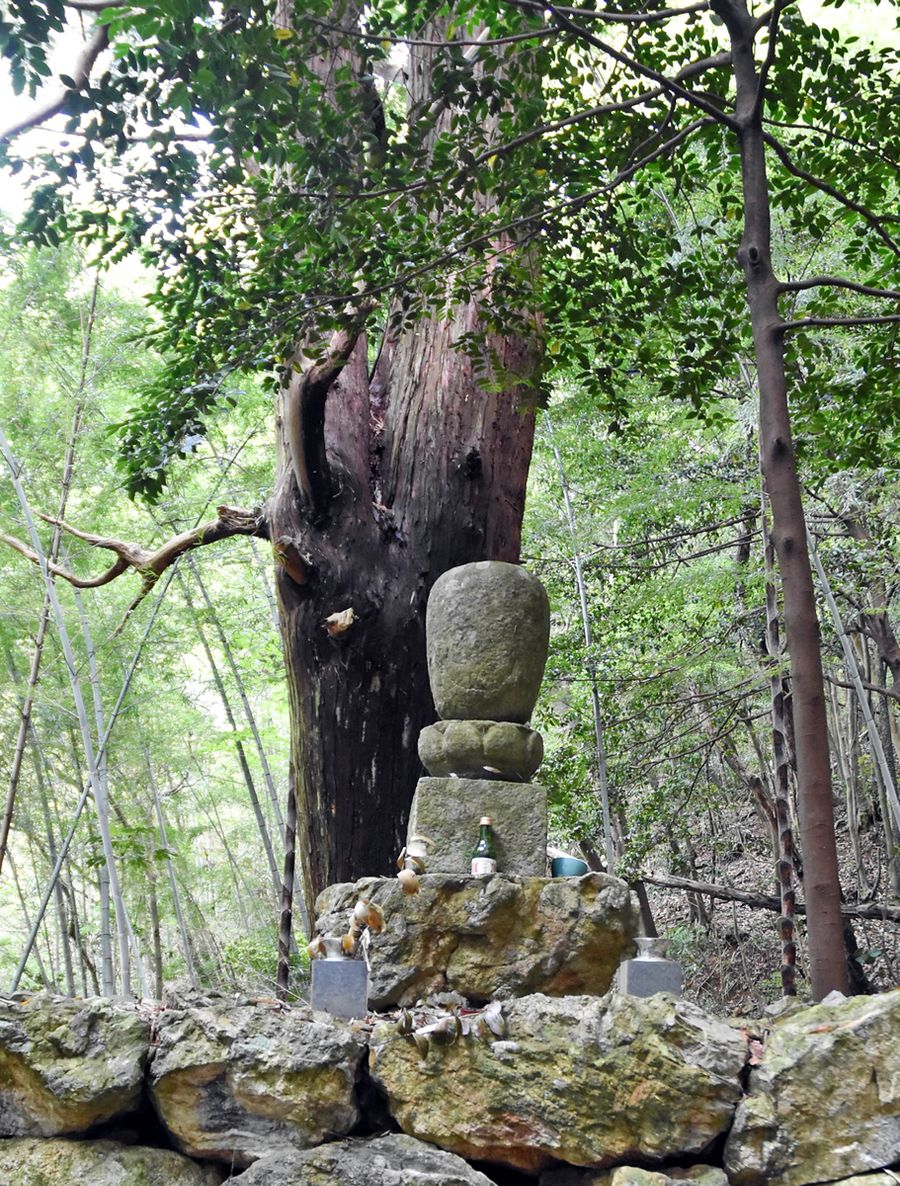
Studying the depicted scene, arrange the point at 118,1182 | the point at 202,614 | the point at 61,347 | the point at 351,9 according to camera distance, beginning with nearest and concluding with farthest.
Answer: the point at 118,1182 < the point at 351,9 < the point at 61,347 < the point at 202,614

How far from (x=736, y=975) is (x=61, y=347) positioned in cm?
685

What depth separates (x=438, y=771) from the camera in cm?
372

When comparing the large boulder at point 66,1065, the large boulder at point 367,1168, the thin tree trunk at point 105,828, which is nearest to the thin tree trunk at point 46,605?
the thin tree trunk at point 105,828

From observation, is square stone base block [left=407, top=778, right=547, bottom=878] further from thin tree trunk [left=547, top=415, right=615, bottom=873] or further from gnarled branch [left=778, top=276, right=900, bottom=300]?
thin tree trunk [left=547, top=415, right=615, bottom=873]

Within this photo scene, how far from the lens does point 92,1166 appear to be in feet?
9.21

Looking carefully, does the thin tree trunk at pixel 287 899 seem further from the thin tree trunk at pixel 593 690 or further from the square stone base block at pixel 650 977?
the square stone base block at pixel 650 977

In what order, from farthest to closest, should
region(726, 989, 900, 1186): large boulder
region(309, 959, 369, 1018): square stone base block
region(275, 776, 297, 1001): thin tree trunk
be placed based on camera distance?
region(275, 776, 297, 1001): thin tree trunk → region(309, 959, 369, 1018): square stone base block → region(726, 989, 900, 1186): large boulder

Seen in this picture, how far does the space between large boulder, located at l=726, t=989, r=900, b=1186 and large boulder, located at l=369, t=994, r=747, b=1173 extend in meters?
0.07

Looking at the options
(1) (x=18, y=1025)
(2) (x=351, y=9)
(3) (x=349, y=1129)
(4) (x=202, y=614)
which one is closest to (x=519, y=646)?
(3) (x=349, y=1129)

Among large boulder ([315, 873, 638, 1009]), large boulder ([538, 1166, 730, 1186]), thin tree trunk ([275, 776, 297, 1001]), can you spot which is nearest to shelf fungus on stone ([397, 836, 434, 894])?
large boulder ([315, 873, 638, 1009])

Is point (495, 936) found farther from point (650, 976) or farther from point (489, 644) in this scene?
point (489, 644)

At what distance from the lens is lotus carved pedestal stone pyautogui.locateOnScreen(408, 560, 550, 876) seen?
3525mm

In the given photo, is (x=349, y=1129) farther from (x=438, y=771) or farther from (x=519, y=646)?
(x=519, y=646)

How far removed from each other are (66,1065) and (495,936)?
1.25 meters
